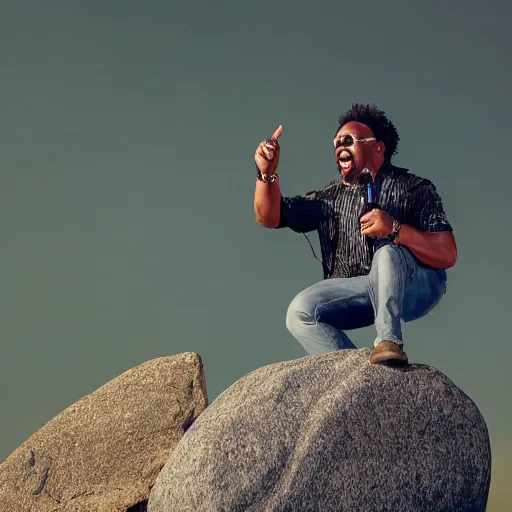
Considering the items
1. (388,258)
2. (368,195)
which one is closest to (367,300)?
(388,258)

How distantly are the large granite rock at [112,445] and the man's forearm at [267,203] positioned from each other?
149 cm

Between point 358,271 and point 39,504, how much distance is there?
12.2ft

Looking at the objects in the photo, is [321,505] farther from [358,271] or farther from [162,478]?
[358,271]

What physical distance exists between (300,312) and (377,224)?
3.64 ft

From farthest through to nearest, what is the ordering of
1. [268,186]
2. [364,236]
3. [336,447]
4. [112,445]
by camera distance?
[112,445], [268,186], [364,236], [336,447]

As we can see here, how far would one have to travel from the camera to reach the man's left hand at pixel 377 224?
8.17m

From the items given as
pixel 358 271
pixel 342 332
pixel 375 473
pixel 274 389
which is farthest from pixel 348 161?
pixel 375 473

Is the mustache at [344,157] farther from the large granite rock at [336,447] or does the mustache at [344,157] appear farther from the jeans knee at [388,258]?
the large granite rock at [336,447]

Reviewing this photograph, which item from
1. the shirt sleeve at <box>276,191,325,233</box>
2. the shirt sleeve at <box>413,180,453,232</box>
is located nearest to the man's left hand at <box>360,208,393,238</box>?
the shirt sleeve at <box>413,180,453,232</box>

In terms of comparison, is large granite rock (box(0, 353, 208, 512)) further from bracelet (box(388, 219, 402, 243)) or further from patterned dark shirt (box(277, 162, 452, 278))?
bracelet (box(388, 219, 402, 243))

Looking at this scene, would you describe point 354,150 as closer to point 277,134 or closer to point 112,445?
point 277,134

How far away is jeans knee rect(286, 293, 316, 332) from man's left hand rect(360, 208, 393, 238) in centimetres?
87

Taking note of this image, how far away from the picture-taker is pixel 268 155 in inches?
329

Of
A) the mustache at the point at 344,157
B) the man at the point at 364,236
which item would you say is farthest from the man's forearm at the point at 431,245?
the mustache at the point at 344,157
